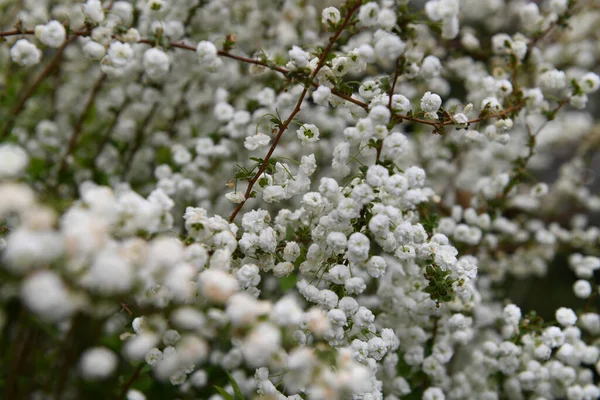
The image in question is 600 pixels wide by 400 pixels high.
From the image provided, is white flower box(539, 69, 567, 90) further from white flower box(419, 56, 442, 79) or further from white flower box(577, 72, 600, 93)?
white flower box(419, 56, 442, 79)

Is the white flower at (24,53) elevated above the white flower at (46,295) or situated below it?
below

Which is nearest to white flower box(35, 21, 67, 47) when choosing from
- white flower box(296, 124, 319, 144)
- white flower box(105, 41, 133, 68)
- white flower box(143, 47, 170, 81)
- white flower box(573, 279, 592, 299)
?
white flower box(105, 41, 133, 68)

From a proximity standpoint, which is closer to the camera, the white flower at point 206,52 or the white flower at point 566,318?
the white flower at point 206,52

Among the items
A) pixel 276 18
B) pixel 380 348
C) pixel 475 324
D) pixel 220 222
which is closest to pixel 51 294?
pixel 220 222

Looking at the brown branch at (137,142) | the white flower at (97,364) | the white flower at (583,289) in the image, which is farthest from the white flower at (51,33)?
the white flower at (583,289)

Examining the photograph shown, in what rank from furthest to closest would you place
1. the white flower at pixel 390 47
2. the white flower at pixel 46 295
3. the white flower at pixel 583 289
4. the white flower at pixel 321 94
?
1. the white flower at pixel 583 289
2. the white flower at pixel 321 94
3. the white flower at pixel 390 47
4. the white flower at pixel 46 295

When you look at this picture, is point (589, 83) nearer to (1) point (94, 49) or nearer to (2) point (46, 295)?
(1) point (94, 49)

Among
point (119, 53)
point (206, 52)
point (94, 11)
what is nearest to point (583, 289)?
point (206, 52)

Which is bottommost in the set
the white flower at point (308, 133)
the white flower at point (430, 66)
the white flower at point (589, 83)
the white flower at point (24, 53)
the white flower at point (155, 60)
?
the white flower at point (24, 53)

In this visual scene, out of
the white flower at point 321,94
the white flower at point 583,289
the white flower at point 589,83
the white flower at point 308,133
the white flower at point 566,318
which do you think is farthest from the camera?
the white flower at point 583,289

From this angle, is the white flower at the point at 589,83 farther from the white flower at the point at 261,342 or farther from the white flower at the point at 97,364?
the white flower at the point at 97,364
